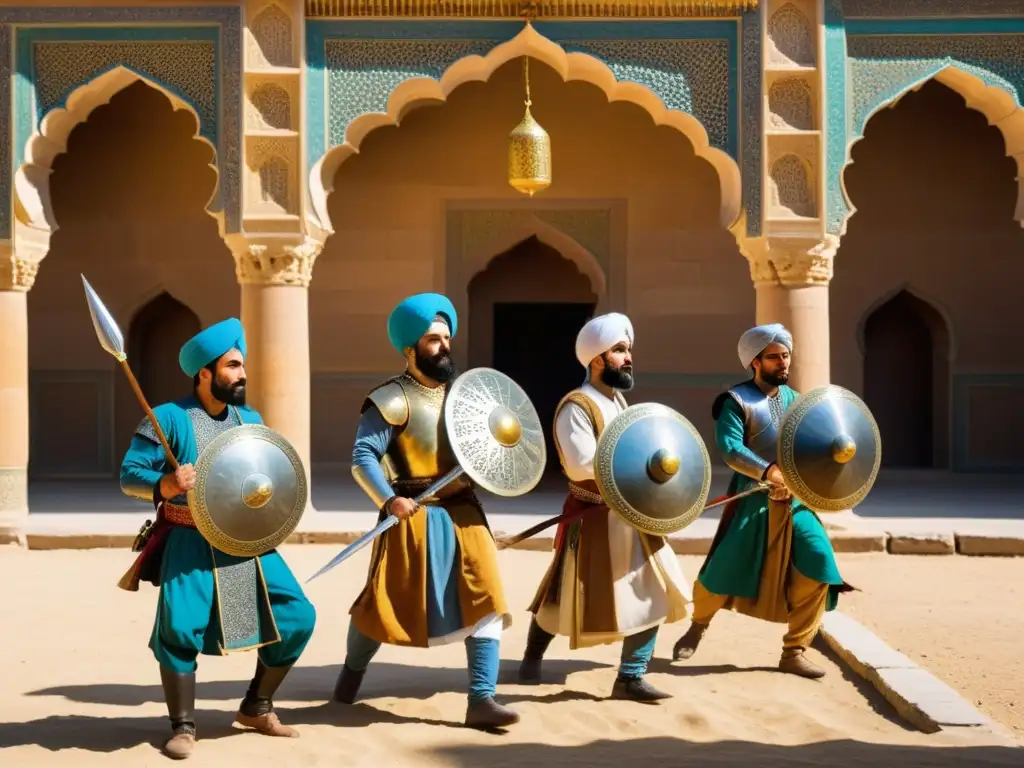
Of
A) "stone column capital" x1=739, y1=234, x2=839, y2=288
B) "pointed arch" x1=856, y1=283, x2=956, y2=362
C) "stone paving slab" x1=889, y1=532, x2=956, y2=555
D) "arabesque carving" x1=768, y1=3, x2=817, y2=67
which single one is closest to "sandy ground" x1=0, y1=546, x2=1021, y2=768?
"stone paving slab" x1=889, y1=532, x2=956, y2=555

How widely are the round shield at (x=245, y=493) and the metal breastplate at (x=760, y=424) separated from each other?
2171 mm

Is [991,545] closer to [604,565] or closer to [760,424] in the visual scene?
[760,424]

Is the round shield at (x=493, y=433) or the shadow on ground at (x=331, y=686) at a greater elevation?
the round shield at (x=493, y=433)

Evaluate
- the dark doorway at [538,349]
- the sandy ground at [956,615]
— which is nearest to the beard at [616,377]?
the sandy ground at [956,615]

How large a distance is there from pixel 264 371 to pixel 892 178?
6.23m

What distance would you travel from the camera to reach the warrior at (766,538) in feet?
20.6

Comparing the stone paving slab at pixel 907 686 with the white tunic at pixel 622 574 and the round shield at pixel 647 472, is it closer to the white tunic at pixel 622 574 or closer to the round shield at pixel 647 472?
the white tunic at pixel 622 574

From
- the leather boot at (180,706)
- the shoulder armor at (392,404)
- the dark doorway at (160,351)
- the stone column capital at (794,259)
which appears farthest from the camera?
the dark doorway at (160,351)

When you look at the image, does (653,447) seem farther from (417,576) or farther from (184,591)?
(184,591)

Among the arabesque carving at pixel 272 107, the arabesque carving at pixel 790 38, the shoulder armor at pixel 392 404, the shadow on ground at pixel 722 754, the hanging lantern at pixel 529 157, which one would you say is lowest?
the shadow on ground at pixel 722 754

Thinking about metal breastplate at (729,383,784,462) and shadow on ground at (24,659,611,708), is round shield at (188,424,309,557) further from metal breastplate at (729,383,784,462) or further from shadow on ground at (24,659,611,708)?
metal breastplate at (729,383,784,462)

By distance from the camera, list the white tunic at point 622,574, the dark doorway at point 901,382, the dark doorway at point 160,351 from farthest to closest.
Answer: the dark doorway at point 160,351 → the dark doorway at point 901,382 → the white tunic at point 622,574

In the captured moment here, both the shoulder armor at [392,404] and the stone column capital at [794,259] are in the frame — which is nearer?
the shoulder armor at [392,404]

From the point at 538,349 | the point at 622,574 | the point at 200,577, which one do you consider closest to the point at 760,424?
the point at 622,574
